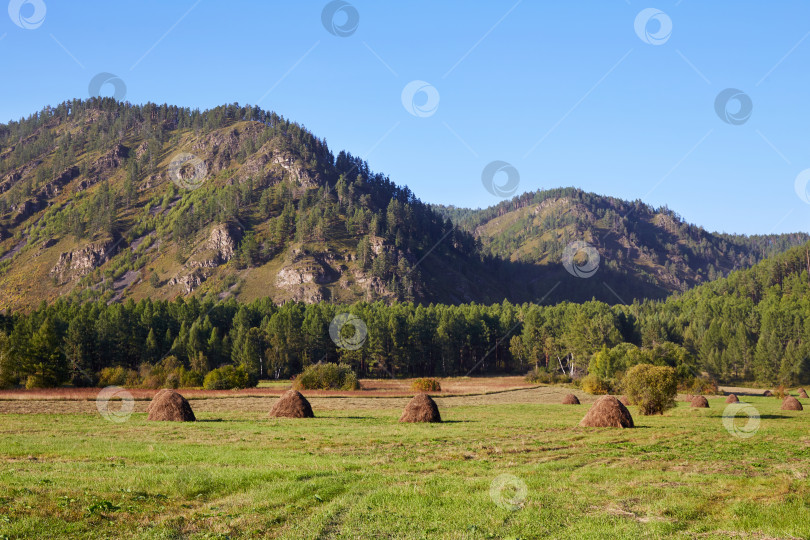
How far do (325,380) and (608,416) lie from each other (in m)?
58.0

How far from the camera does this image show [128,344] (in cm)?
11250

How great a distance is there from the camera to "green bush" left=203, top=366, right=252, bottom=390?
8294 cm

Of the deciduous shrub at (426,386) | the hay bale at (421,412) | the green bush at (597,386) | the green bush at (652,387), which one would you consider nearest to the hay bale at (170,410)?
the hay bale at (421,412)

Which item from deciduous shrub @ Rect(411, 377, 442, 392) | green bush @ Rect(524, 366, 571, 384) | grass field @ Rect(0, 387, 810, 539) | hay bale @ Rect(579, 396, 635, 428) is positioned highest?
grass field @ Rect(0, 387, 810, 539)

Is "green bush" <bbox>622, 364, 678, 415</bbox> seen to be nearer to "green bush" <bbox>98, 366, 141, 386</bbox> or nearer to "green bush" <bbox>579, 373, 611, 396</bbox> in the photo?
"green bush" <bbox>579, 373, 611, 396</bbox>

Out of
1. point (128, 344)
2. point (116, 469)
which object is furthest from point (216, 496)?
point (128, 344)

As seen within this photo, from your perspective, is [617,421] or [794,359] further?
[794,359]

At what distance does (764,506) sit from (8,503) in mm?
18423

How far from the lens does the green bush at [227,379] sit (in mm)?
82938

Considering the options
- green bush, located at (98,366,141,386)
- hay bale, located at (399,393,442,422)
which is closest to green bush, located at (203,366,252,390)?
green bush, located at (98,366,141,386)

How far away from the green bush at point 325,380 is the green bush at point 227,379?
26.1 ft

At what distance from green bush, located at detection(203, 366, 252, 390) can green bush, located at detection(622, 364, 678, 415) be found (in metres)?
57.3

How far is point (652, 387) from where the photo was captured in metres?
48.8

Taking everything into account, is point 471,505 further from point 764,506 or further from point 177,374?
point 177,374
